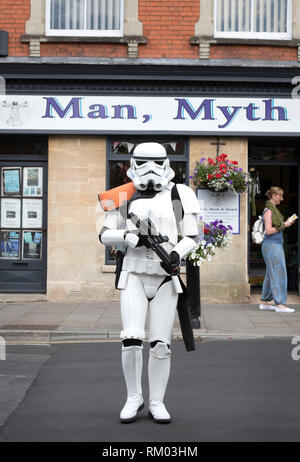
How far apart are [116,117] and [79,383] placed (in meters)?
7.32

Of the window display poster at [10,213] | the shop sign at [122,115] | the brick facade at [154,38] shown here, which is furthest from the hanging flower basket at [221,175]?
the window display poster at [10,213]

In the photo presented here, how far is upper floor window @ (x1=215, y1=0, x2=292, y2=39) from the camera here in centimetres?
1359

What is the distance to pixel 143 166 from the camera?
5.59 m

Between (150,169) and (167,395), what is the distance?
211 cm

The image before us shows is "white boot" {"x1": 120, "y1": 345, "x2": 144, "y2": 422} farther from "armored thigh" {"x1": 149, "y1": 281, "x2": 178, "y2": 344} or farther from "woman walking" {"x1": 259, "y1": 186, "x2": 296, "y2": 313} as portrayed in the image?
"woman walking" {"x1": 259, "y1": 186, "x2": 296, "y2": 313}

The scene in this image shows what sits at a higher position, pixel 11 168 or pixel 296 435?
pixel 11 168

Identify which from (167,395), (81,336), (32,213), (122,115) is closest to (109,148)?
(122,115)

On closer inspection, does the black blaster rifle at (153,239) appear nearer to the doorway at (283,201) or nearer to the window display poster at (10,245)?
the window display poster at (10,245)

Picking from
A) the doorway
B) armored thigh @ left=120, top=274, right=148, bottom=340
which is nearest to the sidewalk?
the doorway

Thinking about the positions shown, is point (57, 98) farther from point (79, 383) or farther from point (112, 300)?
point (79, 383)

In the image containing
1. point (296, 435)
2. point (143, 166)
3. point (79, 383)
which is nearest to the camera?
point (296, 435)

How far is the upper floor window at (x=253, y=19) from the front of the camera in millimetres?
13594

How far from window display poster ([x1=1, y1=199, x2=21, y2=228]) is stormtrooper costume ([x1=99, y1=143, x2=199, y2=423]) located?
8451 mm
